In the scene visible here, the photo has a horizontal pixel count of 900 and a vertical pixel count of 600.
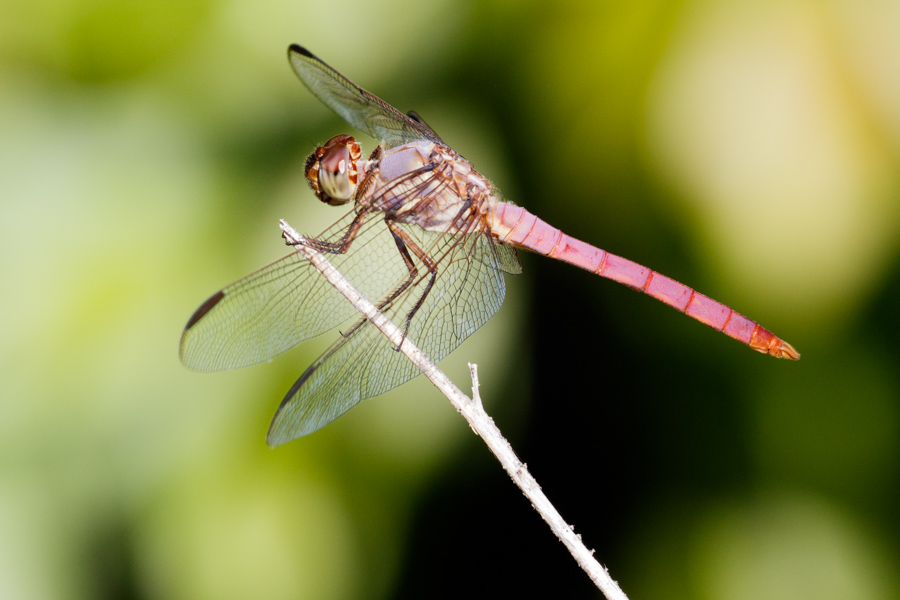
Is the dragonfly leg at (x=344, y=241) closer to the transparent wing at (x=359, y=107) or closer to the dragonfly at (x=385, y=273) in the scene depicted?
the dragonfly at (x=385, y=273)

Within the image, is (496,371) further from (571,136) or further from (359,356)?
(571,136)

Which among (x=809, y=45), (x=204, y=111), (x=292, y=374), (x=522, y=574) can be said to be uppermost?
(x=204, y=111)

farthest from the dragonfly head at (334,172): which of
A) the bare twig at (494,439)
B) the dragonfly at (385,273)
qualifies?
the bare twig at (494,439)

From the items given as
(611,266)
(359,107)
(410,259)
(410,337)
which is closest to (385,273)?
(410,259)

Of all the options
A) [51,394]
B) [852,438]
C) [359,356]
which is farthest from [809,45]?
[51,394]

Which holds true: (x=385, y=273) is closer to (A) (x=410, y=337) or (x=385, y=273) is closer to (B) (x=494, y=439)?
(A) (x=410, y=337)

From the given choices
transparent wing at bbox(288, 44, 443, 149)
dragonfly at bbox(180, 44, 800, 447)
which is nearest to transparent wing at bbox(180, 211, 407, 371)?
dragonfly at bbox(180, 44, 800, 447)

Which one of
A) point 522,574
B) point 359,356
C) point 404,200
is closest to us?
point 359,356
